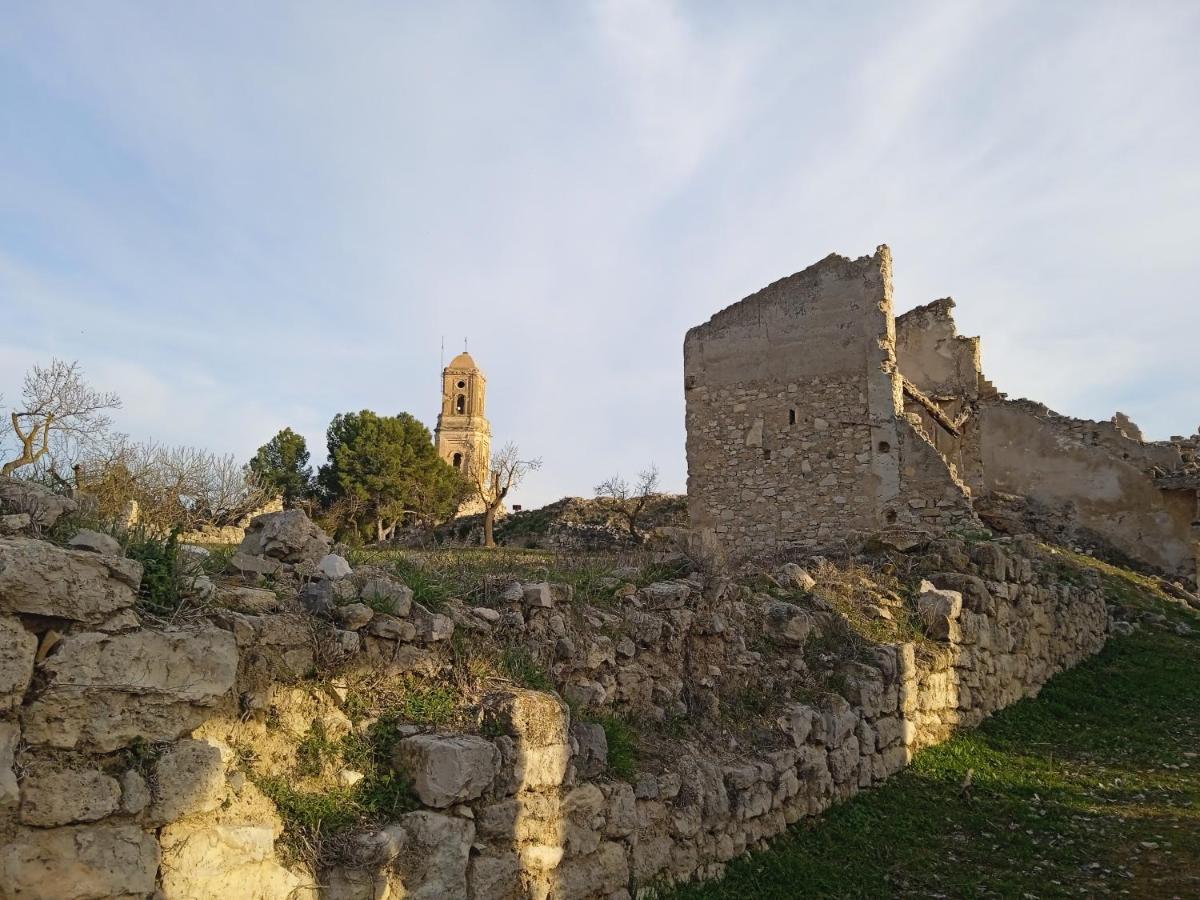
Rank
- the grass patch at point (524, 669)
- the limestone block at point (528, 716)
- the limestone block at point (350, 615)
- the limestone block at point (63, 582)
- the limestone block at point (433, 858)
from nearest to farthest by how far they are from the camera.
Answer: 1. the limestone block at point (63, 582)
2. the limestone block at point (433, 858)
3. the limestone block at point (350, 615)
4. the limestone block at point (528, 716)
5. the grass patch at point (524, 669)

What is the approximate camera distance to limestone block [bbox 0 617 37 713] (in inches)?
121

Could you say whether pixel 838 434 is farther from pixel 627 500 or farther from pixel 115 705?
pixel 627 500

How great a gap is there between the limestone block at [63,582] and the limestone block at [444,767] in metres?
1.45

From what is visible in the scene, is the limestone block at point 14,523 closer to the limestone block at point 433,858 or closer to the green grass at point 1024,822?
the limestone block at point 433,858

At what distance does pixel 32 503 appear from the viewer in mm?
4020

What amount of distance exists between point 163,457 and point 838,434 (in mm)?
15793

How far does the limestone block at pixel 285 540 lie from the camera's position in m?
5.64

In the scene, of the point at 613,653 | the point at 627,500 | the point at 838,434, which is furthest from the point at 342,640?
the point at 627,500

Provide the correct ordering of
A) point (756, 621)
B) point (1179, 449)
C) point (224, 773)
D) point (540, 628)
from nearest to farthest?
point (224, 773) → point (540, 628) → point (756, 621) → point (1179, 449)

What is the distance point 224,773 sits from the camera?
3559mm

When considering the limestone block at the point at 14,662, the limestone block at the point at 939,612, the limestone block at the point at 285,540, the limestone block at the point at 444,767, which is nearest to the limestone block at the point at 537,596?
the limestone block at the point at 444,767

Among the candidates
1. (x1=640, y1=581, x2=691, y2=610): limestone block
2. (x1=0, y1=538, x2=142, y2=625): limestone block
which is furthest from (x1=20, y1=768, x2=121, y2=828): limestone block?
(x1=640, y1=581, x2=691, y2=610): limestone block

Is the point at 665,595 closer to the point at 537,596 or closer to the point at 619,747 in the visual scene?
the point at 537,596

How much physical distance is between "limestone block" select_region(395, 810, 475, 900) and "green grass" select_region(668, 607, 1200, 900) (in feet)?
5.31
